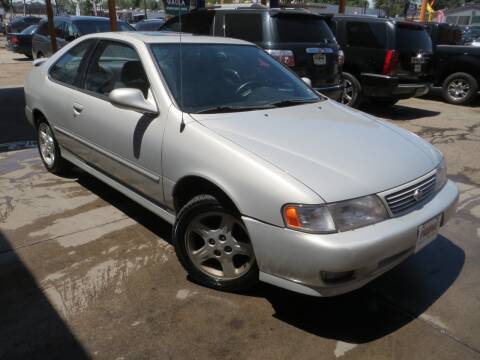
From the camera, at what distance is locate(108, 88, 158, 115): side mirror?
3.09 m

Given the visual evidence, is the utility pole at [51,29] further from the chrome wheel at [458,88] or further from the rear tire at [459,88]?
the chrome wheel at [458,88]

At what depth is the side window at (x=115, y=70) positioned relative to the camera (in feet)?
11.3

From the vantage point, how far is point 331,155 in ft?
8.80

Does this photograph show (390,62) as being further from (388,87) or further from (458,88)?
(458,88)

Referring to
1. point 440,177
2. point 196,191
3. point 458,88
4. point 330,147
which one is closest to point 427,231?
point 440,177

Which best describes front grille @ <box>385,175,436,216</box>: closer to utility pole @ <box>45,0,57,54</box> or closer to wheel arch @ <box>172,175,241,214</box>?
wheel arch @ <box>172,175,241,214</box>

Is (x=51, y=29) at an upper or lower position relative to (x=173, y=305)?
upper

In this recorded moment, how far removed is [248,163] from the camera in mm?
2541

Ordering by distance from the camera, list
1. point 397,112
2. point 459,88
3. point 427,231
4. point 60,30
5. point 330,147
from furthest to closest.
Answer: point 60,30 → point 459,88 → point 397,112 → point 330,147 → point 427,231

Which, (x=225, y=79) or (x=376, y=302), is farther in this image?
(x=225, y=79)

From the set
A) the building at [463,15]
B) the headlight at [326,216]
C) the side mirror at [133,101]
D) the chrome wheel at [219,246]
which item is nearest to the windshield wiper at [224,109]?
the side mirror at [133,101]

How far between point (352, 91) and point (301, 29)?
2210mm

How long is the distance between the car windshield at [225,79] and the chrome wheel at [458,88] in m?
7.65

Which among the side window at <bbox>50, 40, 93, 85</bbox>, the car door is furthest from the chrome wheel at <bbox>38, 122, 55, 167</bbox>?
the car door
